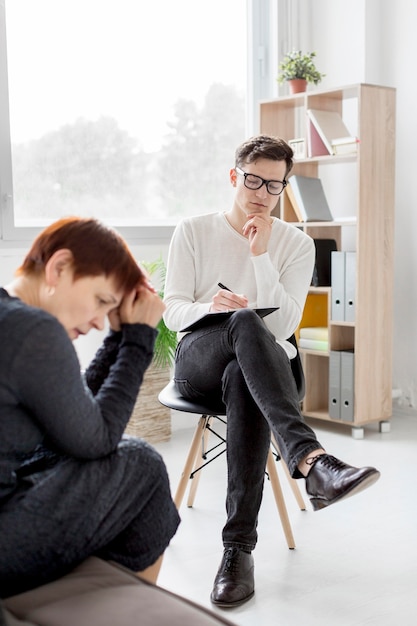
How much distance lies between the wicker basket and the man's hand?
110 cm

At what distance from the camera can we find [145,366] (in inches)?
53.5

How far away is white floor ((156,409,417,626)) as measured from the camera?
6.31 feet

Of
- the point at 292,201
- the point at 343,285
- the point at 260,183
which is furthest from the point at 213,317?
the point at 292,201

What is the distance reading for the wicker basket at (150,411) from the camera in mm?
3400

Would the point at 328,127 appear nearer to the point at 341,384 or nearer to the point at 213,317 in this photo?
the point at 341,384

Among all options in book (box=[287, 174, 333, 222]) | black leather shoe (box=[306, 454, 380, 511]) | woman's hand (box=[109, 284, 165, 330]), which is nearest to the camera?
woman's hand (box=[109, 284, 165, 330])

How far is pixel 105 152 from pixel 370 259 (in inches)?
50.3

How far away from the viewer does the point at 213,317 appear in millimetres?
2174

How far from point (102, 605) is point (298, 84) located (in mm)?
3155

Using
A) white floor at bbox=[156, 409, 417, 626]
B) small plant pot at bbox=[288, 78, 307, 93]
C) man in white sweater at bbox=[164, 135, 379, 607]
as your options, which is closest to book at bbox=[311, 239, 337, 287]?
small plant pot at bbox=[288, 78, 307, 93]

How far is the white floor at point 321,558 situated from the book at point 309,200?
1229 millimetres

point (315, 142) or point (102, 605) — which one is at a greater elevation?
point (315, 142)

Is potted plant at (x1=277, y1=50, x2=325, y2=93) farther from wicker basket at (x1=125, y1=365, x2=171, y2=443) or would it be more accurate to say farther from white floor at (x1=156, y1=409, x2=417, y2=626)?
white floor at (x1=156, y1=409, x2=417, y2=626)

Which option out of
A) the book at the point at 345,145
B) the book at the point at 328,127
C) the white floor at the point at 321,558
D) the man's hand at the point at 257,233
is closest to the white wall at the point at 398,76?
the book at the point at 328,127
